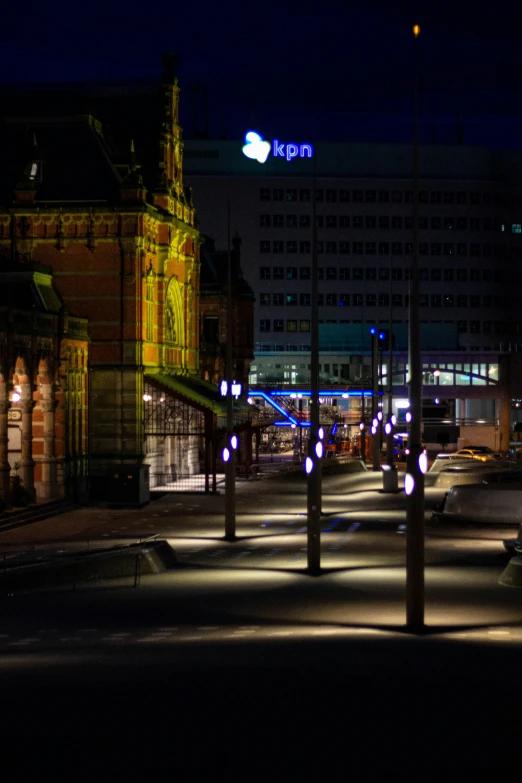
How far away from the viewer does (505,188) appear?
419ft

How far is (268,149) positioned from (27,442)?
260ft

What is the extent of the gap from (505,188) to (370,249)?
15.4 metres

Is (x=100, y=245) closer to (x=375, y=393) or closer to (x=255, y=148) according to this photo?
(x=375, y=393)

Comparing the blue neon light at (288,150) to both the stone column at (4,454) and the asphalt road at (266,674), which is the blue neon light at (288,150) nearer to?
the stone column at (4,454)

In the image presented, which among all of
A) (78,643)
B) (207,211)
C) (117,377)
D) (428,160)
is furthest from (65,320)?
(428,160)

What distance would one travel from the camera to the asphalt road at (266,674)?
10594mm

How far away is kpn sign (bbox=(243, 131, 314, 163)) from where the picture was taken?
119562 mm

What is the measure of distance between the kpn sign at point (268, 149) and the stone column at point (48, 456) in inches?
2902

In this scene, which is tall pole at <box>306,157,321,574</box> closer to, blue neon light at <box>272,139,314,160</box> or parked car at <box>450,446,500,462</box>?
parked car at <box>450,446,500,462</box>

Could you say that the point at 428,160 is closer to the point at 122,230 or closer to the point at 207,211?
the point at 207,211

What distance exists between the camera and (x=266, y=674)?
45.6 ft

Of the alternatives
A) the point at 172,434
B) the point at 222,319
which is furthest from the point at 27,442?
the point at 222,319

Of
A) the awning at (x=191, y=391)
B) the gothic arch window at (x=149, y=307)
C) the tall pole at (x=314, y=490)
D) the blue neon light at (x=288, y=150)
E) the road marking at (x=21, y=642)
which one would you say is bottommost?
the road marking at (x=21, y=642)

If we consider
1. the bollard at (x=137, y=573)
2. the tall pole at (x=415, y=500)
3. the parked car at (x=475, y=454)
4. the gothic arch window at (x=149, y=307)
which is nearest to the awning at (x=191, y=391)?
the gothic arch window at (x=149, y=307)
